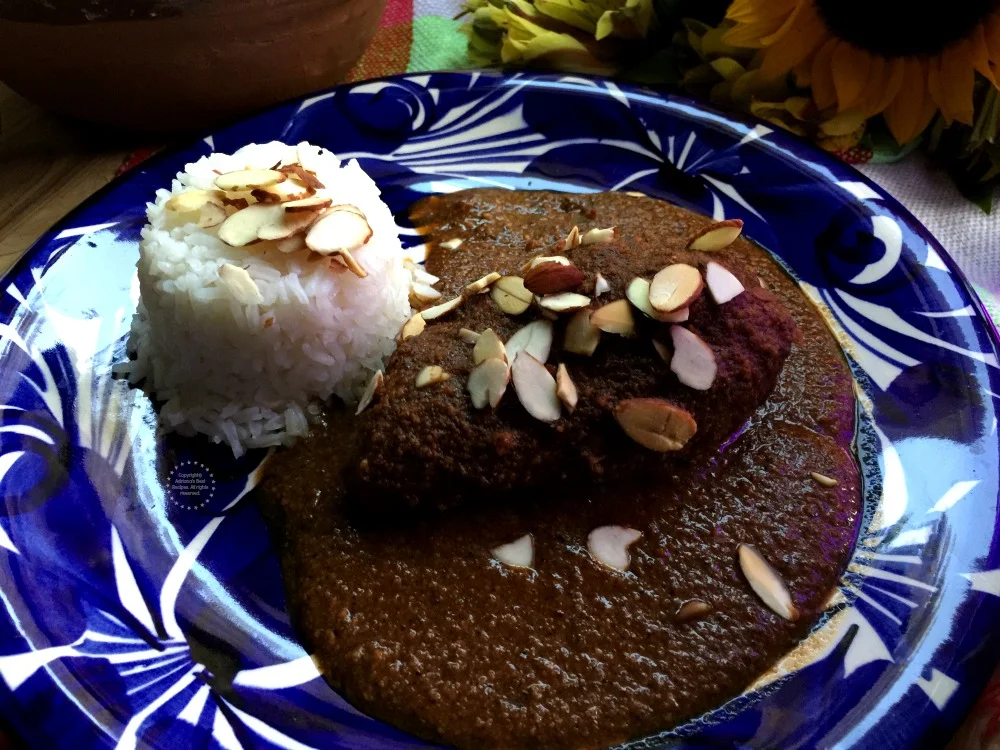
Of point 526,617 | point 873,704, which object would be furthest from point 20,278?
point 873,704

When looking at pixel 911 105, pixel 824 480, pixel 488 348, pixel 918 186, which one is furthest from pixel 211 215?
pixel 918 186

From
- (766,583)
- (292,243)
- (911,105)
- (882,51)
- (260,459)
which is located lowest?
(260,459)

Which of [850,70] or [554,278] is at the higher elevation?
[850,70]

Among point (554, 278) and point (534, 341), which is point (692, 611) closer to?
point (534, 341)

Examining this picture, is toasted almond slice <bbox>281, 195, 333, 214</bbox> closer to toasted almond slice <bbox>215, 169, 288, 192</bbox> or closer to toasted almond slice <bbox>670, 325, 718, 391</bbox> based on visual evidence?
toasted almond slice <bbox>215, 169, 288, 192</bbox>

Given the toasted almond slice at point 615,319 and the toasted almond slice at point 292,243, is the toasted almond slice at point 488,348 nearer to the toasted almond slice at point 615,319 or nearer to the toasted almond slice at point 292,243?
the toasted almond slice at point 615,319

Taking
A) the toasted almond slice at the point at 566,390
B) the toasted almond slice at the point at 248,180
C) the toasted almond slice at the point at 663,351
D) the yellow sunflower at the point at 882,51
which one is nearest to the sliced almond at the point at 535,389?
the toasted almond slice at the point at 566,390
